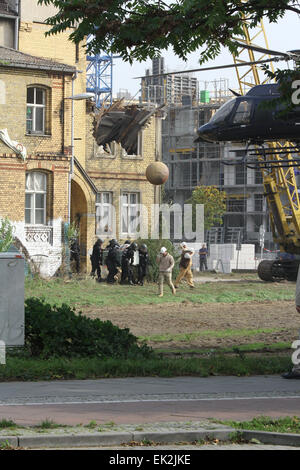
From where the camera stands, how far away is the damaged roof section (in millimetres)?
51281

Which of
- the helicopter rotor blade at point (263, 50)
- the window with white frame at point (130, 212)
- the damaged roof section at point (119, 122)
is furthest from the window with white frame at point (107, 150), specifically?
the helicopter rotor blade at point (263, 50)

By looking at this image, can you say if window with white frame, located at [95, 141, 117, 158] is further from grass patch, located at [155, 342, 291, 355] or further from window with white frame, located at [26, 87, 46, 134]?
grass patch, located at [155, 342, 291, 355]

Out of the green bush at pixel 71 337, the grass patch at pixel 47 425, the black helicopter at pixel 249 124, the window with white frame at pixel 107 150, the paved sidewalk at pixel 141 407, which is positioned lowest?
the paved sidewalk at pixel 141 407

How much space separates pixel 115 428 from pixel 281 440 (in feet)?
4.51

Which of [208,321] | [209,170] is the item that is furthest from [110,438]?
[209,170]

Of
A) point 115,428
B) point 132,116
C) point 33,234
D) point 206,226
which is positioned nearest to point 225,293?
point 33,234

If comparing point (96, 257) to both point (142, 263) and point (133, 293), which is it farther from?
point (133, 293)

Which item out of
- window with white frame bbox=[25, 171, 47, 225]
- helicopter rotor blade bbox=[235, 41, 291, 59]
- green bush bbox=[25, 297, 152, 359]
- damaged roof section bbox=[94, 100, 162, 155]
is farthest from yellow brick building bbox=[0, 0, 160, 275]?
green bush bbox=[25, 297, 152, 359]

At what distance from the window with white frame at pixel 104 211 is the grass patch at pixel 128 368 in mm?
41233

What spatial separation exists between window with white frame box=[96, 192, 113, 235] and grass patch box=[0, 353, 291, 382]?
135 feet

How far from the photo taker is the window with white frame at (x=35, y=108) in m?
40.5

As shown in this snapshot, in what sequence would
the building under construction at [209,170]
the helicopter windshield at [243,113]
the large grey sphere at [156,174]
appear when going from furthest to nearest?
the building under construction at [209,170] → the large grey sphere at [156,174] → the helicopter windshield at [243,113]

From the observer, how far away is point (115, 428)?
7996 mm

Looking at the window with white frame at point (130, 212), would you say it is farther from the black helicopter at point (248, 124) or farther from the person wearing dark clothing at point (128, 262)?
the black helicopter at point (248, 124)
